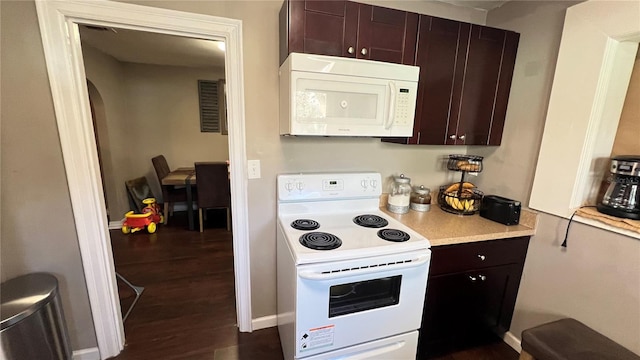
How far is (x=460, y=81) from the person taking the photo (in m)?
1.65

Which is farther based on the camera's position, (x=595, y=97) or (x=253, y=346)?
(x=253, y=346)

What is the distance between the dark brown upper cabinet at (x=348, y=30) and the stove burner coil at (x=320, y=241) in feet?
3.13

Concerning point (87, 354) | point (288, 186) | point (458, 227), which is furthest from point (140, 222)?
point (458, 227)

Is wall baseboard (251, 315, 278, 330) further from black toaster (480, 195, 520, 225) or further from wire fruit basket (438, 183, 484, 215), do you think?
black toaster (480, 195, 520, 225)

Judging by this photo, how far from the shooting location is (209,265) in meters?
2.72

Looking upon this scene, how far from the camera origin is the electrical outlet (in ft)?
5.41

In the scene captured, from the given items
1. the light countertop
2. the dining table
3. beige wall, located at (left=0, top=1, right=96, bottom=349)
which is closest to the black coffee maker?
the light countertop

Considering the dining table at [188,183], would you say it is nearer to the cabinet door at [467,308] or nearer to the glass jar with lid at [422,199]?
the glass jar with lid at [422,199]

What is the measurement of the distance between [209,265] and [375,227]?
199cm

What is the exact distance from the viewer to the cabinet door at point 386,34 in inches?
54.3

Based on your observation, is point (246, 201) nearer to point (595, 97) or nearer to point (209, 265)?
point (209, 265)

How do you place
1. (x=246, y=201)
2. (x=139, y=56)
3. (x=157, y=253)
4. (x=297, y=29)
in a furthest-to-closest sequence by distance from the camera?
(x=139, y=56), (x=157, y=253), (x=246, y=201), (x=297, y=29)

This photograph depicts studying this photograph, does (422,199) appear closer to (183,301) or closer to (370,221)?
(370,221)

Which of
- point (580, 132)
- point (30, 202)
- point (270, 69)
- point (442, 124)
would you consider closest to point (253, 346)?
point (30, 202)
